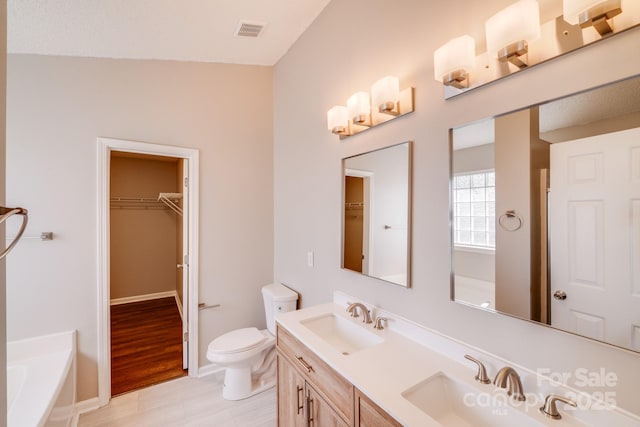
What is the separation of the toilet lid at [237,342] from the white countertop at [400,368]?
0.92 metres

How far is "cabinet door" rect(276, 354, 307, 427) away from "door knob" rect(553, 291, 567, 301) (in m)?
1.18

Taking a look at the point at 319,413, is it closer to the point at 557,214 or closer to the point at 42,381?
the point at 557,214

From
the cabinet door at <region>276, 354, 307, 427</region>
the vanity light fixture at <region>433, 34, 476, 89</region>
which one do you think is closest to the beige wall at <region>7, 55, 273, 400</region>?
the cabinet door at <region>276, 354, 307, 427</region>

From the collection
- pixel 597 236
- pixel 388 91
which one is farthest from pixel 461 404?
pixel 388 91

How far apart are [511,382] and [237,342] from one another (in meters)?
1.93

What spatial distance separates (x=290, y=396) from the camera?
161 cm

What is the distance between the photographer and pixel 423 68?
137cm

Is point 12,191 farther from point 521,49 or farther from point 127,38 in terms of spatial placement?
point 521,49

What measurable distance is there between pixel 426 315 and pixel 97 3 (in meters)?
2.55

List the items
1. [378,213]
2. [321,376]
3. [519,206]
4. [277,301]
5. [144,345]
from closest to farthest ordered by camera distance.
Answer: [519,206] → [321,376] → [378,213] → [277,301] → [144,345]

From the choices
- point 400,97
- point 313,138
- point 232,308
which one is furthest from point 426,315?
point 232,308

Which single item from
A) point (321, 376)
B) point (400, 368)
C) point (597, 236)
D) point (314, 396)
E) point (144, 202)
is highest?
point (144, 202)

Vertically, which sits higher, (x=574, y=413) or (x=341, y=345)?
(x=574, y=413)

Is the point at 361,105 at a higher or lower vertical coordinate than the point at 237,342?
higher
